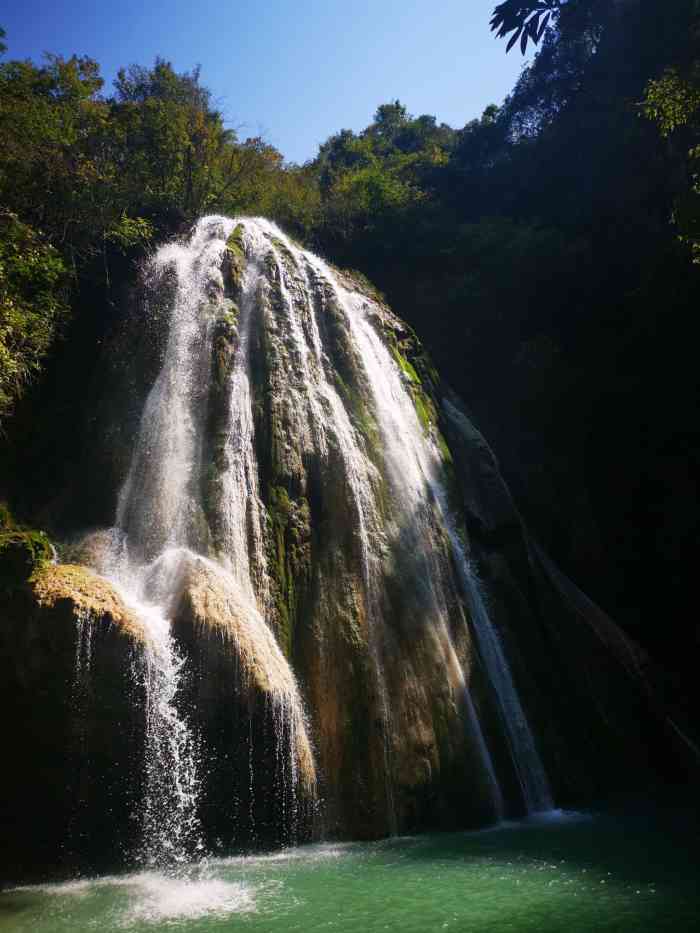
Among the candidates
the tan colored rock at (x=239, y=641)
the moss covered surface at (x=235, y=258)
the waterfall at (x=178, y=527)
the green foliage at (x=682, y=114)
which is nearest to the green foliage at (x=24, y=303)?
the waterfall at (x=178, y=527)

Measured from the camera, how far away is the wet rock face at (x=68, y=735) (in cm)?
710

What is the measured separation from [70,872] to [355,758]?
11.1 ft

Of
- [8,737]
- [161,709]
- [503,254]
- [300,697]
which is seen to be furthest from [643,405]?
[8,737]

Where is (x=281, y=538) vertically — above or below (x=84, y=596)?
→ above

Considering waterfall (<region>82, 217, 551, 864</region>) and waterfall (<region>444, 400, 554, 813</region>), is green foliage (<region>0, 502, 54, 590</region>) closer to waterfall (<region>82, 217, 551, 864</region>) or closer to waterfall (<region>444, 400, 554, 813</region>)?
waterfall (<region>82, 217, 551, 864</region>)

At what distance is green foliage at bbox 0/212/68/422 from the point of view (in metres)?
10.9

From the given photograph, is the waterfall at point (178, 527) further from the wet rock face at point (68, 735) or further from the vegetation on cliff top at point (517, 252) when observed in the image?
the vegetation on cliff top at point (517, 252)

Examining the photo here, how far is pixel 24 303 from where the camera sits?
11.8 m

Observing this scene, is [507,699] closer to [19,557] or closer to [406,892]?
[406,892]

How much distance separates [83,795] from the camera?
7184 mm

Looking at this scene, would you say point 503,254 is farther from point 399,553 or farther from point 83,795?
point 83,795

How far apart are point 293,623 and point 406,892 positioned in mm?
3798

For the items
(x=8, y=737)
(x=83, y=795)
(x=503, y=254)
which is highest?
(x=503, y=254)

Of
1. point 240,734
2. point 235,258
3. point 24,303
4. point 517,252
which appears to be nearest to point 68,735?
point 240,734
